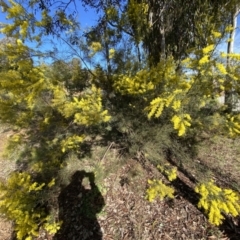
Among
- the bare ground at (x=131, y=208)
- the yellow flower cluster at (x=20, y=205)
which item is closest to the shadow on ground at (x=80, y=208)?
the bare ground at (x=131, y=208)

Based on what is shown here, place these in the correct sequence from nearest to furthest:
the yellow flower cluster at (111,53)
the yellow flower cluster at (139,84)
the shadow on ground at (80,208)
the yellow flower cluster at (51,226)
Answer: the yellow flower cluster at (51,226) < the shadow on ground at (80,208) < the yellow flower cluster at (139,84) < the yellow flower cluster at (111,53)

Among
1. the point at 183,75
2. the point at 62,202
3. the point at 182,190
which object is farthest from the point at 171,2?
the point at 62,202

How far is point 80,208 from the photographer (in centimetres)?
333

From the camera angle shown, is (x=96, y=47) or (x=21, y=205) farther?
(x=96, y=47)

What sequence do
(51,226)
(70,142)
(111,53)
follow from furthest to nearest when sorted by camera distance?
(111,53) < (70,142) < (51,226)

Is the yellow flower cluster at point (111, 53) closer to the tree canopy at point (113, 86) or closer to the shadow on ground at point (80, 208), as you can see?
the tree canopy at point (113, 86)

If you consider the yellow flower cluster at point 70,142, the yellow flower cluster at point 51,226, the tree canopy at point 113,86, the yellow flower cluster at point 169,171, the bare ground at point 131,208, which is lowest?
the yellow flower cluster at point 51,226

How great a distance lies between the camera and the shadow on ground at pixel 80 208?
292 cm

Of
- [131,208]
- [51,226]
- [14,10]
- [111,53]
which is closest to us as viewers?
[51,226]

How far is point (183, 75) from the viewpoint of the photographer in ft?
11.0

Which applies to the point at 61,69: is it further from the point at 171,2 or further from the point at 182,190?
the point at 182,190

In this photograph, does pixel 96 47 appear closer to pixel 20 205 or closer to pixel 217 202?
pixel 20 205

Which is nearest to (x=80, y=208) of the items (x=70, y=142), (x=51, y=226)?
(x=51, y=226)

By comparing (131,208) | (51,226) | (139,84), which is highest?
(139,84)
